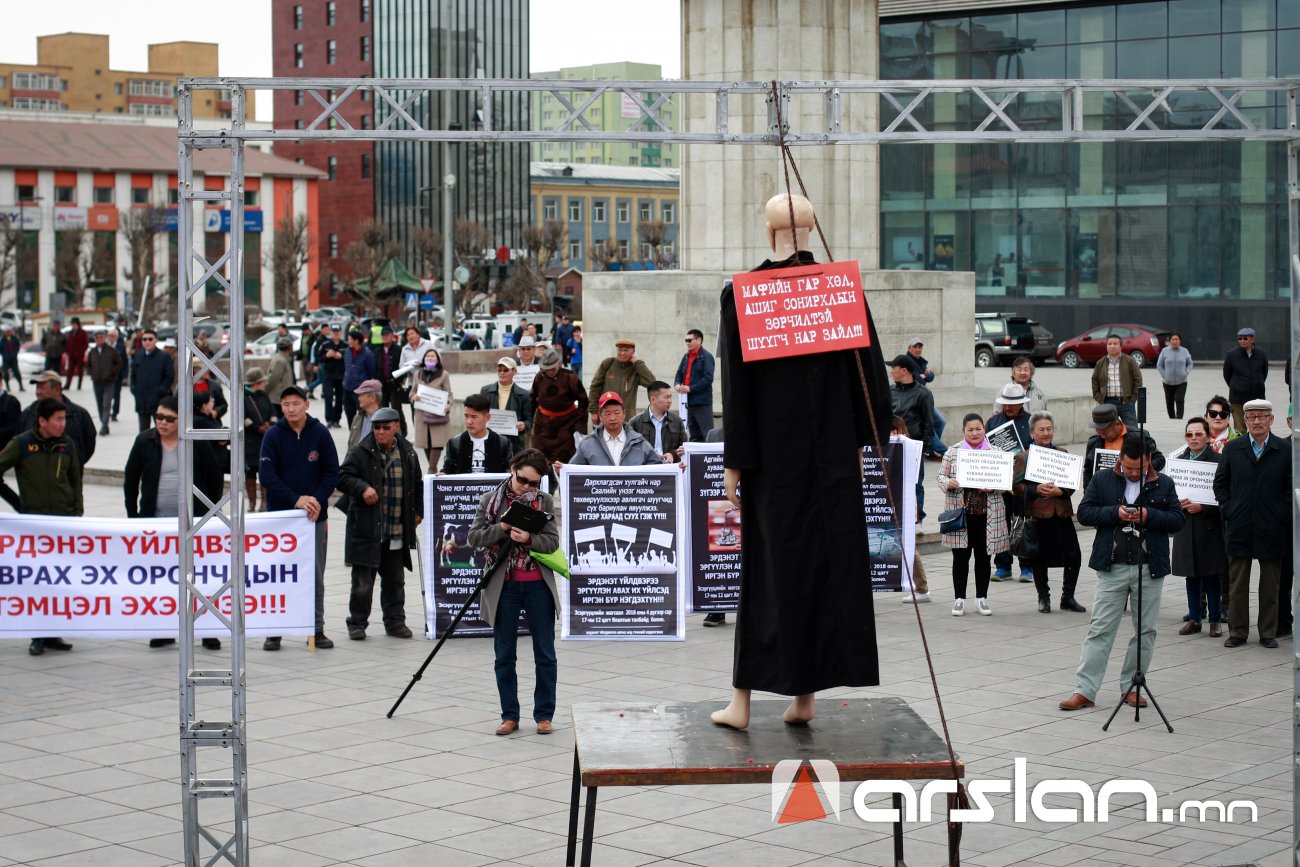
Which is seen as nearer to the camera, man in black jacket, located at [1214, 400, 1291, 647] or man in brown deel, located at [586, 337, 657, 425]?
man in black jacket, located at [1214, 400, 1291, 647]

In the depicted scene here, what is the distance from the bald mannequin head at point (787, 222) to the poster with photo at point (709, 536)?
6.75m

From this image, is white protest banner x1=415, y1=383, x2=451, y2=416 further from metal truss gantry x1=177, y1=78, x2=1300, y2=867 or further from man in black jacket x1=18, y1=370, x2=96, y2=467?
metal truss gantry x1=177, y1=78, x2=1300, y2=867

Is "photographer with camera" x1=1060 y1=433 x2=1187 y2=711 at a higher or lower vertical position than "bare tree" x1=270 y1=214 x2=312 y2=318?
lower

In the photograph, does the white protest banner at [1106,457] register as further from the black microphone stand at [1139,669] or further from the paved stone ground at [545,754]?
the paved stone ground at [545,754]

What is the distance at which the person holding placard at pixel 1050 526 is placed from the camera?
13992 millimetres

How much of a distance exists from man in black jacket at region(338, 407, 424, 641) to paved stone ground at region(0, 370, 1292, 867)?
42 centimetres

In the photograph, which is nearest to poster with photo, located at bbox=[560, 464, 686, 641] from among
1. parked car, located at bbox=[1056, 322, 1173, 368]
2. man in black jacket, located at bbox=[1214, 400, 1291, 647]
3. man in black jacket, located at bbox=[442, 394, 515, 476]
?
man in black jacket, located at bbox=[442, 394, 515, 476]

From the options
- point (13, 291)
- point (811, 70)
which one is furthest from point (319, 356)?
point (13, 291)

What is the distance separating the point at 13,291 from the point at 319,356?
73.8m

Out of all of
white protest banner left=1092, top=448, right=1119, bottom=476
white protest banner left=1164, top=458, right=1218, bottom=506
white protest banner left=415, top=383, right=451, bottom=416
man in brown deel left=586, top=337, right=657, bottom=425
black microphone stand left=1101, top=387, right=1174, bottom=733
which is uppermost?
man in brown deel left=586, top=337, right=657, bottom=425

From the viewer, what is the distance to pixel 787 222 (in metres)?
6.84

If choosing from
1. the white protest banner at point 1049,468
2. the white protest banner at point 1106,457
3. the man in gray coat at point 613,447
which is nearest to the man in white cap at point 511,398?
the man in gray coat at point 613,447

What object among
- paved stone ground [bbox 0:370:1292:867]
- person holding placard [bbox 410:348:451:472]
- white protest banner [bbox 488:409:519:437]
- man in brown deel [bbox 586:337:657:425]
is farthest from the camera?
→ person holding placard [bbox 410:348:451:472]

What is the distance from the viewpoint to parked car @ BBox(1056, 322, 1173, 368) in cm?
4828
